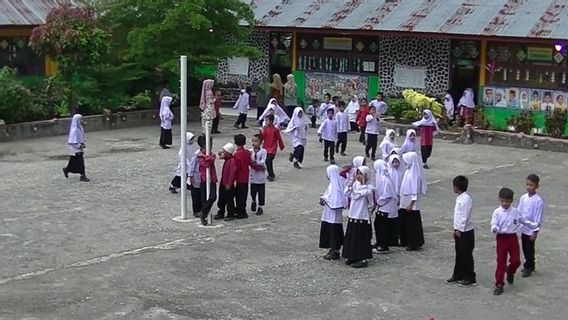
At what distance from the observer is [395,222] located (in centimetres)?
1268

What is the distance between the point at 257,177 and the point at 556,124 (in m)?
11.5

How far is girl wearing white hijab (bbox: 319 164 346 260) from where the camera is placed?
12.0 metres

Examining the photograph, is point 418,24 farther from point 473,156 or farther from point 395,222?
point 395,222

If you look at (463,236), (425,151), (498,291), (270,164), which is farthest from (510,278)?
(425,151)

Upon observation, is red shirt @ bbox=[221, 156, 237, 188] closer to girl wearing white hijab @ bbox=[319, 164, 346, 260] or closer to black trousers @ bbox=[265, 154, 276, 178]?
girl wearing white hijab @ bbox=[319, 164, 346, 260]

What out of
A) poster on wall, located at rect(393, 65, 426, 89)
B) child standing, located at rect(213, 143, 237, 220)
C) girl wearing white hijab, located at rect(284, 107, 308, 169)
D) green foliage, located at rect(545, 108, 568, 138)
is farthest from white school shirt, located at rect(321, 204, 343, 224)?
poster on wall, located at rect(393, 65, 426, 89)

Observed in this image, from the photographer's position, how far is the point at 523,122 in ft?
79.1

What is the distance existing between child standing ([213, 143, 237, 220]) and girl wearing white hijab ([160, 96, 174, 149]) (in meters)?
7.01

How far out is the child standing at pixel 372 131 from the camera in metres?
20.2

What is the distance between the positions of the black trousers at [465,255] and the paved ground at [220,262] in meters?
0.22

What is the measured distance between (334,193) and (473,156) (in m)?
10.4

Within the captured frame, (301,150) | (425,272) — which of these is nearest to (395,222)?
(425,272)

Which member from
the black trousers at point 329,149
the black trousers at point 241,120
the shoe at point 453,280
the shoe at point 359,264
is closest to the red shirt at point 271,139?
the black trousers at point 329,149

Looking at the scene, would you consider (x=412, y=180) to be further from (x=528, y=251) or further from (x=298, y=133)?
(x=298, y=133)
